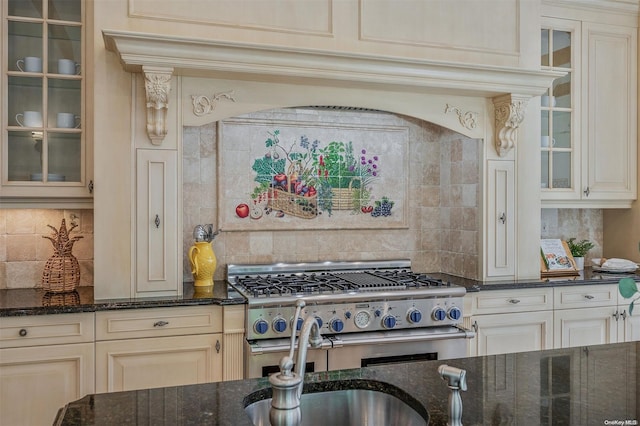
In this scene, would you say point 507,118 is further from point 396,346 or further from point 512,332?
point 396,346

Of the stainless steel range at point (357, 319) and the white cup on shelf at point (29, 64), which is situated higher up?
the white cup on shelf at point (29, 64)

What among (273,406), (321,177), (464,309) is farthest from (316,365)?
(273,406)

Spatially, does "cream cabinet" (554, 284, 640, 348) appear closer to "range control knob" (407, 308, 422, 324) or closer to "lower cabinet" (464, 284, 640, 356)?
"lower cabinet" (464, 284, 640, 356)

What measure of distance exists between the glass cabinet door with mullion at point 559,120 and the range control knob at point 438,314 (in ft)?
4.49

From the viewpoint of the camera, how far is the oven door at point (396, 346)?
286 centimetres

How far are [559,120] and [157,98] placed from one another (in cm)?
270

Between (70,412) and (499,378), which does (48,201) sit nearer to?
(70,412)

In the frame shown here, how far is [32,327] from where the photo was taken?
2562mm

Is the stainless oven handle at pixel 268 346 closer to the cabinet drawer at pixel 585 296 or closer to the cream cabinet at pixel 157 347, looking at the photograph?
the cream cabinet at pixel 157 347

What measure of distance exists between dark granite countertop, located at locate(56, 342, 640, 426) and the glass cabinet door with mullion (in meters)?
2.27

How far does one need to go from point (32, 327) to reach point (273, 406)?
1806 millimetres

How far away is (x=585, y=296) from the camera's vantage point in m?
3.52

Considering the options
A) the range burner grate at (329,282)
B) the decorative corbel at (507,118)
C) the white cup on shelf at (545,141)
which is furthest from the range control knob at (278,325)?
the white cup on shelf at (545,141)

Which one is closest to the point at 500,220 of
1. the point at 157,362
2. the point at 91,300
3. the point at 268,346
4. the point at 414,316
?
the point at 414,316
